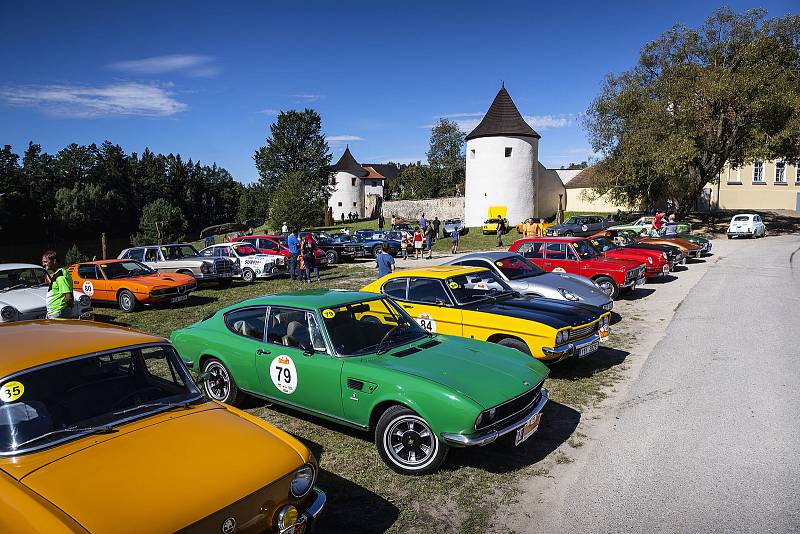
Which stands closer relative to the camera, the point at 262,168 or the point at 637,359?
the point at 637,359

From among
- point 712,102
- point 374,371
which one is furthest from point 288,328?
point 712,102

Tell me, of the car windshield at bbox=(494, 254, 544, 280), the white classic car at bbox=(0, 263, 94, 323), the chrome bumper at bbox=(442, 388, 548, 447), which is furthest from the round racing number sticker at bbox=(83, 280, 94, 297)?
A: the chrome bumper at bbox=(442, 388, 548, 447)

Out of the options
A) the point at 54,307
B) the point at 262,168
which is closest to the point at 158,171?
the point at 262,168

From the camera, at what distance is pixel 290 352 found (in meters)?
5.55

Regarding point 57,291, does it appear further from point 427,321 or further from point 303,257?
point 303,257

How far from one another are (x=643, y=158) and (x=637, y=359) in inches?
1066

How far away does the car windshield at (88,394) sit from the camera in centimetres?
326

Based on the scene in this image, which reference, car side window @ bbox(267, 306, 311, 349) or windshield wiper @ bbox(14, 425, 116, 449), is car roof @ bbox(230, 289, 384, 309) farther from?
windshield wiper @ bbox(14, 425, 116, 449)

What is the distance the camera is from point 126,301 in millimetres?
13664

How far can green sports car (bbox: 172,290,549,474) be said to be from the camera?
458cm

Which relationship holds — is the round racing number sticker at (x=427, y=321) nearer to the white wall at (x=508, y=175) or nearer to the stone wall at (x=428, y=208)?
the white wall at (x=508, y=175)

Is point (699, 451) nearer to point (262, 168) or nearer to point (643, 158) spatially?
point (643, 158)

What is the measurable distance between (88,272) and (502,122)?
122ft

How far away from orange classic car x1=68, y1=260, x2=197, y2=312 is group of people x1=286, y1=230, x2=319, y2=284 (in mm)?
4035
